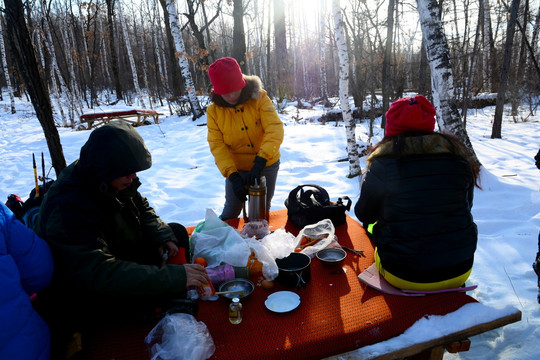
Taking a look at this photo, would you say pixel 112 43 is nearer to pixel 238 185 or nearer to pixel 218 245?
pixel 238 185

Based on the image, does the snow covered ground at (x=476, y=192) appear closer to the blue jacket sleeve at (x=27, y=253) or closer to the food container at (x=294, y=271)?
the food container at (x=294, y=271)

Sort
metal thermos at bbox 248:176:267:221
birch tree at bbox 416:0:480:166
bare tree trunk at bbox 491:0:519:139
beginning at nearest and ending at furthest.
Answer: metal thermos at bbox 248:176:267:221 → birch tree at bbox 416:0:480:166 → bare tree trunk at bbox 491:0:519:139

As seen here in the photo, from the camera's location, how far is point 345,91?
5.47 meters

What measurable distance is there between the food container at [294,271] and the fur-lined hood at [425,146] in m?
0.95

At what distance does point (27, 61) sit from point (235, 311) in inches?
124

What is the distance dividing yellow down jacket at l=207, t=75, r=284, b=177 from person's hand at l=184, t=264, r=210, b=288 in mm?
1388

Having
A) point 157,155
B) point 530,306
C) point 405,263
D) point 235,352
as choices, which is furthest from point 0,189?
point 530,306

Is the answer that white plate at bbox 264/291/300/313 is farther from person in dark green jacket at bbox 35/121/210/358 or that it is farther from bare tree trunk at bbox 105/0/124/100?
bare tree trunk at bbox 105/0/124/100

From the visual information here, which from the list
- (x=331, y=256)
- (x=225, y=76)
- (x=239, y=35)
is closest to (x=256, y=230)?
(x=331, y=256)

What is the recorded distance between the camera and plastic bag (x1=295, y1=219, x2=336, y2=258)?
2.60 metres

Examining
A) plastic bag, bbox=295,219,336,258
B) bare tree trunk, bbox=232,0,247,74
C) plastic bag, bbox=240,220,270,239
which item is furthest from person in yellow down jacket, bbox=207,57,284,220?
bare tree trunk, bbox=232,0,247,74

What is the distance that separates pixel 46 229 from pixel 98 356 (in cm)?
71

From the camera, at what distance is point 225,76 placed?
2.84 meters

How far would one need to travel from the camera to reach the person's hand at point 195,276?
1.75m
